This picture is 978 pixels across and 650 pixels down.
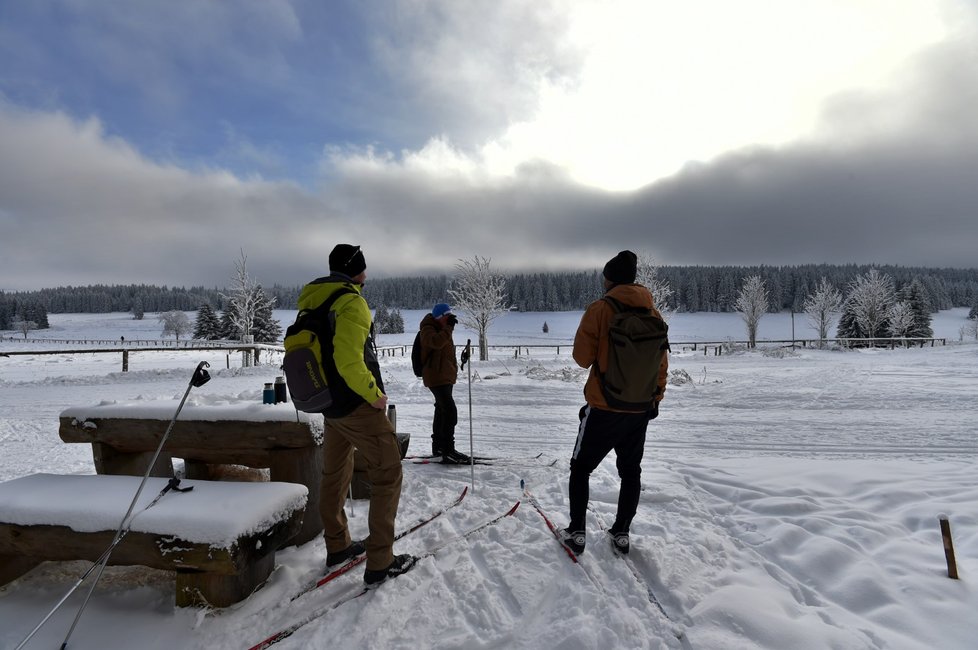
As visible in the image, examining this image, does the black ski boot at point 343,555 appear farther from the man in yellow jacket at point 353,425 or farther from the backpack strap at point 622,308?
the backpack strap at point 622,308

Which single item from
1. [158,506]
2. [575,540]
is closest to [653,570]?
[575,540]

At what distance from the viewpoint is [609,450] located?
322cm

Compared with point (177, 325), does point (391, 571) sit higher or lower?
lower

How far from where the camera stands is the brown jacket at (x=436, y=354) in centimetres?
546

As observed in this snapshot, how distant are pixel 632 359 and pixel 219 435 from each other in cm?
299

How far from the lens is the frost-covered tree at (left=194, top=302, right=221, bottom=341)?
50656 millimetres

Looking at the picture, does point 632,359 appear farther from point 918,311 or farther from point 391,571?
point 918,311

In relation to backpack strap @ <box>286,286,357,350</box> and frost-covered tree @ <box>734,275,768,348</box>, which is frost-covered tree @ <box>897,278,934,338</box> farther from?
backpack strap @ <box>286,286,357,350</box>

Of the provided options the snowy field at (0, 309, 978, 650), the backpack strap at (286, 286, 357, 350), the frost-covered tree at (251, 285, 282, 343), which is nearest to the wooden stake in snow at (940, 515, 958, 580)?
the snowy field at (0, 309, 978, 650)

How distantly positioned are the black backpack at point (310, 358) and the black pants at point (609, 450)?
165cm

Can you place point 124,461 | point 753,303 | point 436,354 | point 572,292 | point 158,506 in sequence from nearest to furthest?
point 158,506 < point 124,461 < point 436,354 < point 753,303 < point 572,292

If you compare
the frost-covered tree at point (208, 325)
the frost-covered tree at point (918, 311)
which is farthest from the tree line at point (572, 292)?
the frost-covered tree at point (918, 311)

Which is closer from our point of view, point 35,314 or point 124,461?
point 124,461

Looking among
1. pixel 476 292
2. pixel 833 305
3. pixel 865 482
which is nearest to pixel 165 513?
pixel 865 482
